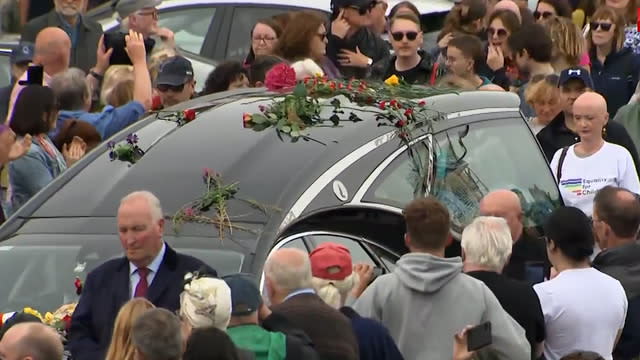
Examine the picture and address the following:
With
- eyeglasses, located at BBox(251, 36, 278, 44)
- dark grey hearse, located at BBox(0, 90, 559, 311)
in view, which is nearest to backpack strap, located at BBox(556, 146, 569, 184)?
dark grey hearse, located at BBox(0, 90, 559, 311)

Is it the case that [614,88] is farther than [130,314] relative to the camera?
Yes

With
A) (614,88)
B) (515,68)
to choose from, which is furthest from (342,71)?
(614,88)

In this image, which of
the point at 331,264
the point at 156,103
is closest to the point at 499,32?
the point at 156,103

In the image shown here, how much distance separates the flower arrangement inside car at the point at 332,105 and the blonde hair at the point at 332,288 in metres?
1.50

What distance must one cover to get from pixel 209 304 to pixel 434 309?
154cm

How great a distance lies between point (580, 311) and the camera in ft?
35.0

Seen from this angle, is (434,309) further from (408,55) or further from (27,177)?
(408,55)

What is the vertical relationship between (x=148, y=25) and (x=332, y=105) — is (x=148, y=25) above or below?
below

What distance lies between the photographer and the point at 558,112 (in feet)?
49.4

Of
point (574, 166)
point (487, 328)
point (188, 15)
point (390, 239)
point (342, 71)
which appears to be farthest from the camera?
point (188, 15)

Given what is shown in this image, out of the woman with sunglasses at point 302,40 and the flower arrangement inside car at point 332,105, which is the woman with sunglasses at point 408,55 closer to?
the woman with sunglasses at point 302,40

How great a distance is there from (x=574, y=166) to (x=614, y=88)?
151 inches

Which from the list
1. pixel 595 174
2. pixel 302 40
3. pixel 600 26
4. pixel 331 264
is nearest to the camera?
pixel 331 264

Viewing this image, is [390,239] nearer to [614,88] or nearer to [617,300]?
[617,300]
